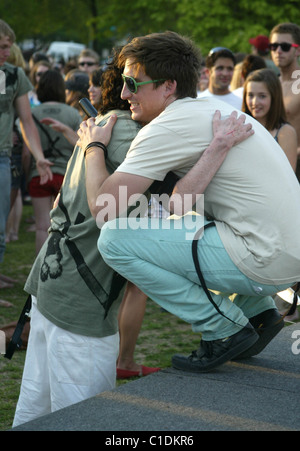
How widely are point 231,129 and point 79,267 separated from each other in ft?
3.00

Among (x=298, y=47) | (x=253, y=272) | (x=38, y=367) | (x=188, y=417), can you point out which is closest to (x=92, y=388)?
(x=38, y=367)

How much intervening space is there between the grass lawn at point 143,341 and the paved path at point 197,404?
87 cm

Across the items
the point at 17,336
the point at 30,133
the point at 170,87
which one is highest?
the point at 170,87

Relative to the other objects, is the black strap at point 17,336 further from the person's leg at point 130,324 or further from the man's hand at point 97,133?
the person's leg at point 130,324

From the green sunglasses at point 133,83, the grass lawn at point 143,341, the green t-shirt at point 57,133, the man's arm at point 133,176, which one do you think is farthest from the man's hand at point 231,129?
the green t-shirt at point 57,133

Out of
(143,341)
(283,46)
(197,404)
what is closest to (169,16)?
(283,46)

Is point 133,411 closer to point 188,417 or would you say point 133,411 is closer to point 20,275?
point 188,417

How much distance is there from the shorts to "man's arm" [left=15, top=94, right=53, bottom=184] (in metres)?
0.61

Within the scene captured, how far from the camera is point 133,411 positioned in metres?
3.04

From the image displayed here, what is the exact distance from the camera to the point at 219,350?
348 centimetres

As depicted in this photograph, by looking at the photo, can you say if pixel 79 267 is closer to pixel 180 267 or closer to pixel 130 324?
pixel 180 267

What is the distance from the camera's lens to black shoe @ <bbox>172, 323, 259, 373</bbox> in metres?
3.46

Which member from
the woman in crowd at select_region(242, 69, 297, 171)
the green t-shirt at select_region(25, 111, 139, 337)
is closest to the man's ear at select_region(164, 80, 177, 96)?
the green t-shirt at select_region(25, 111, 139, 337)
